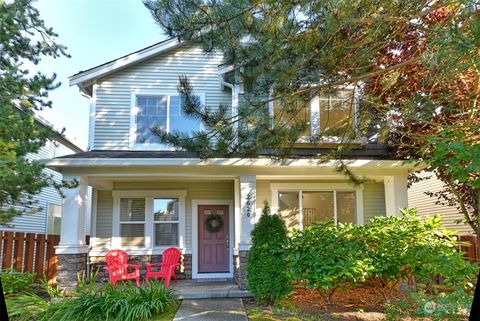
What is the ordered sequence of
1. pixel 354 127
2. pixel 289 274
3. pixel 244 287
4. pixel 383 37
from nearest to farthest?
pixel 383 37 → pixel 289 274 → pixel 354 127 → pixel 244 287

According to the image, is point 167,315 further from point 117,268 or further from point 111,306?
point 117,268

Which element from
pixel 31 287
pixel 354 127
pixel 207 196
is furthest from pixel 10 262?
pixel 354 127

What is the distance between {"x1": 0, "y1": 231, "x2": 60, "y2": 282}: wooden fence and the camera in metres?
9.38

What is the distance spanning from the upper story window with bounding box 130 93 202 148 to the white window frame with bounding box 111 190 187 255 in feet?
4.47

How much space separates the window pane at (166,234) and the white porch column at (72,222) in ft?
7.75

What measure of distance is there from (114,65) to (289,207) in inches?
242

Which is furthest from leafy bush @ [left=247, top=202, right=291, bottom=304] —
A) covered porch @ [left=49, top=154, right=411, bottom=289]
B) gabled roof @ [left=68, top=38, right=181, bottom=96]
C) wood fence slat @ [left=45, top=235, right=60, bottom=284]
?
gabled roof @ [left=68, top=38, right=181, bottom=96]

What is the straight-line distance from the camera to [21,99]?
8.72m

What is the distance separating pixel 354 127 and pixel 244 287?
4.17 meters

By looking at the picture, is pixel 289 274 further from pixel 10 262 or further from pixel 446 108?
pixel 10 262

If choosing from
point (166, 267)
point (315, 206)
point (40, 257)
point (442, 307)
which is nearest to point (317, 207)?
point (315, 206)

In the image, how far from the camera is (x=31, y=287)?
29.7 feet

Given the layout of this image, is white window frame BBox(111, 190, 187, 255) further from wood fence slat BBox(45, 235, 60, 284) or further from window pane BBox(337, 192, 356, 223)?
window pane BBox(337, 192, 356, 223)

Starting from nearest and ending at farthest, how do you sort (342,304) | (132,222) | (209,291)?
(342,304)
(209,291)
(132,222)
